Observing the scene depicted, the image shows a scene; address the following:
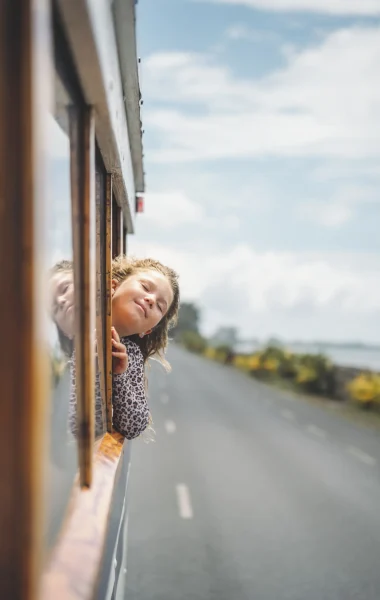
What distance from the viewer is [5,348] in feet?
3.50

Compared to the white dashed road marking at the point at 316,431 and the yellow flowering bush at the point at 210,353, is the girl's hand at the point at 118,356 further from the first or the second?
the yellow flowering bush at the point at 210,353

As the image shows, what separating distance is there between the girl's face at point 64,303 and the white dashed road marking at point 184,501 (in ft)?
39.8

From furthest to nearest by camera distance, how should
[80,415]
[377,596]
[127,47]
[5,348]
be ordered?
[377,596] → [127,47] → [80,415] → [5,348]

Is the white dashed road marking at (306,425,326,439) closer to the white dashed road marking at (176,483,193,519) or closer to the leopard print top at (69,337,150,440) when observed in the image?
the white dashed road marking at (176,483,193,519)

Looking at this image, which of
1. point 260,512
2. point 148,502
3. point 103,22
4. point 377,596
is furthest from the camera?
point 148,502

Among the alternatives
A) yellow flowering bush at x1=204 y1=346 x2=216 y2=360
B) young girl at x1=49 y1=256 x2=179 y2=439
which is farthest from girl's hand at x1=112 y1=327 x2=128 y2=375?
yellow flowering bush at x1=204 y1=346 x2=216 y2=360

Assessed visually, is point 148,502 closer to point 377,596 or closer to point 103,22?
point 377,596

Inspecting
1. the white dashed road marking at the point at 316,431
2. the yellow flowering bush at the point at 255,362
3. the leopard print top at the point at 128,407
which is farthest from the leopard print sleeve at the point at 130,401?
the yellow flowering bush at the point at 255,362

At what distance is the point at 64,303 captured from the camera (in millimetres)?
1846

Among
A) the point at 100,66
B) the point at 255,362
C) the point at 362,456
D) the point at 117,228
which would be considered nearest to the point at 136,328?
the point at 117,228

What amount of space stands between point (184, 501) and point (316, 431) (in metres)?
7.71

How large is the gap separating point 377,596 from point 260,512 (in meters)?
3.97

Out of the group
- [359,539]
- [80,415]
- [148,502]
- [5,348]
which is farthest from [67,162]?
[148,502]

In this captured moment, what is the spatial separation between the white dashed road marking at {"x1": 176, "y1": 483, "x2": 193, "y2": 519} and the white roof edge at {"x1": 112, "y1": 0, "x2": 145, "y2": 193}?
11.3 metres
